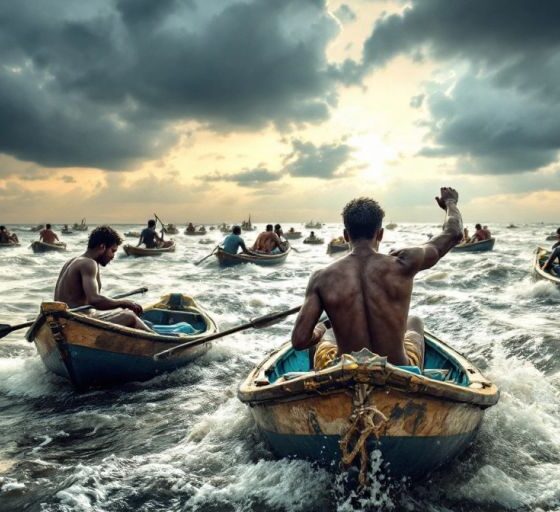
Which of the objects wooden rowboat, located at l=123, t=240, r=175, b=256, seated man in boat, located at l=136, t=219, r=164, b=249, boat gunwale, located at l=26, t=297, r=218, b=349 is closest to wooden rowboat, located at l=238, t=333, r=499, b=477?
boat gunwale, located at l=26, t=297, r=218, b=349

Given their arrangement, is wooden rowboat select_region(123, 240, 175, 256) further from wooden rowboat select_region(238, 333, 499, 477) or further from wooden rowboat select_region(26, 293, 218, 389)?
wooden rowboat select_region(238, 333, 499, 477)

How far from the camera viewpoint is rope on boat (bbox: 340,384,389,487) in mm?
2770

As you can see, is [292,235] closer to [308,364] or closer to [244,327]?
[244,327]

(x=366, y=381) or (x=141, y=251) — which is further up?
(x=366, y=381)

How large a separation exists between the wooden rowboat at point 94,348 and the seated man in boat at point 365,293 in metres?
3.18

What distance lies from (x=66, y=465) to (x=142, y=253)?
66.5 ft

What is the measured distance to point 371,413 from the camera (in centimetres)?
278

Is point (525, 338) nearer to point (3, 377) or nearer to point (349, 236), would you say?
point (349, 236)

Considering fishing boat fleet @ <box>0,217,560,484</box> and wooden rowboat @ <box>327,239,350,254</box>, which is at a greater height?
fishing boat fleet @ <box>0,217,560,484</box>

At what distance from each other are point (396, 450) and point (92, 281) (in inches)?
177

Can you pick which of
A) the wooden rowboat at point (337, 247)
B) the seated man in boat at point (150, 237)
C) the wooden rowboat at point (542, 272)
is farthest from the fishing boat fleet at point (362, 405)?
the wooden rowboat at point (337, 247)

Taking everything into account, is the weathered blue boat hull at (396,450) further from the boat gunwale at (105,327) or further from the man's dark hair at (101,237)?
the man's dark hair at (101,237)

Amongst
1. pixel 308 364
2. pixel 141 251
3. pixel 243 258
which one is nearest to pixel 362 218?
pixel 308 364

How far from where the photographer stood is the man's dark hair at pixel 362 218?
347cm
